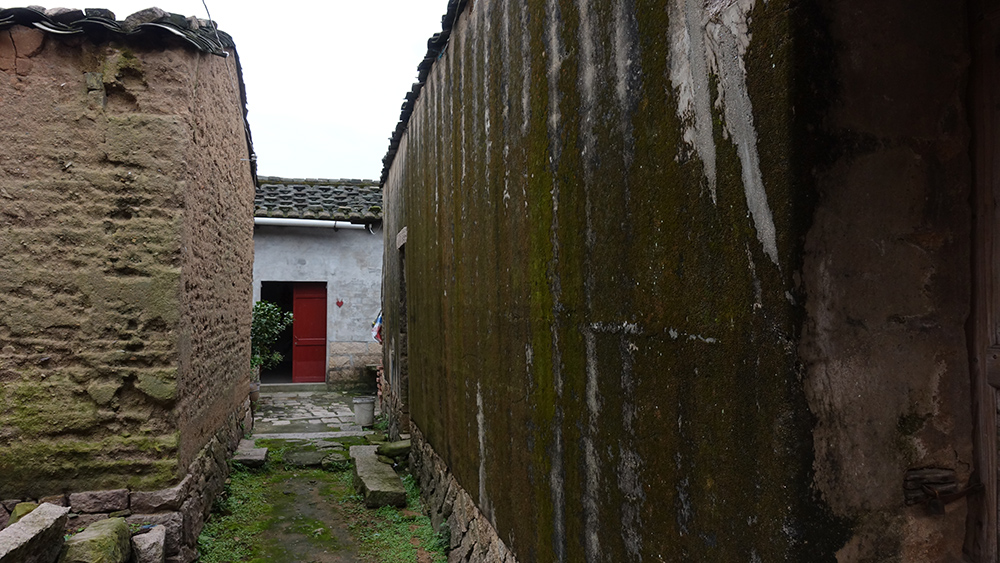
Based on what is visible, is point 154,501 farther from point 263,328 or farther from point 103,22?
point 263,328

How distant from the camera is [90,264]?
4.00 metres

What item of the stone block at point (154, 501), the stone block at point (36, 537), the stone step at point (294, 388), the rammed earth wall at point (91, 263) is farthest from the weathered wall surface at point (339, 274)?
the stone block at point (36, 537)

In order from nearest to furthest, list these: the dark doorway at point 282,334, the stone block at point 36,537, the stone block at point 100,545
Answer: the stone block at point 36,537 → the stone block at point 100,545 → the dark doorway at point 282,334

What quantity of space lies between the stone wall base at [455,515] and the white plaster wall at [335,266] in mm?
8384

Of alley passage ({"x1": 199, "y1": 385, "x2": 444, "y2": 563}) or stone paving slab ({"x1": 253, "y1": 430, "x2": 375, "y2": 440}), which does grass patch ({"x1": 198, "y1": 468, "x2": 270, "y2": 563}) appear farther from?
stone paving slab ({"x1": 253, "y1": 430, "x2": 375, "y2": 440})

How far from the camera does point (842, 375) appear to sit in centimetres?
125

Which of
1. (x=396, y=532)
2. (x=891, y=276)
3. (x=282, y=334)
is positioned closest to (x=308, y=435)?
(x=396, y=532)

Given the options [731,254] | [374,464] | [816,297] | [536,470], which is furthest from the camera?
[374,464]

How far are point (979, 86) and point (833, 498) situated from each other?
873mm

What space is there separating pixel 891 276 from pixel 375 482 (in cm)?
554

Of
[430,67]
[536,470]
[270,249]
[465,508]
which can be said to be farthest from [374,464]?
[270,249]

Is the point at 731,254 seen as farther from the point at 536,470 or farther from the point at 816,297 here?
the point at 536,470

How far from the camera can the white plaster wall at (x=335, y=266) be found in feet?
46.0

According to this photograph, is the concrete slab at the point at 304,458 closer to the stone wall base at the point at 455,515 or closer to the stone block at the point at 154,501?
the stone wall base at the point at 455,515
